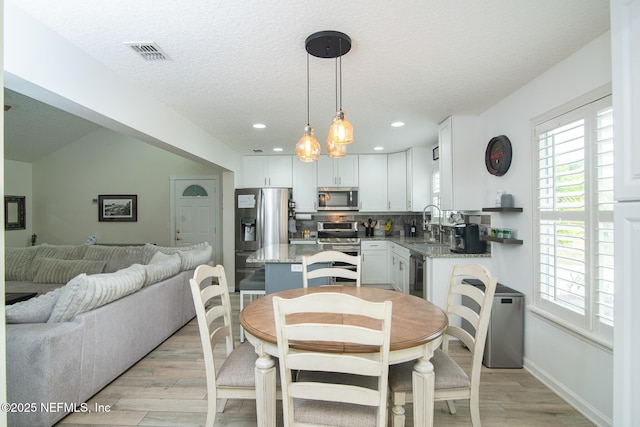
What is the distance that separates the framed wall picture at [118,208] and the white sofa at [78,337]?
11.7 feet

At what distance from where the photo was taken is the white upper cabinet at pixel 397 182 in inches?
209

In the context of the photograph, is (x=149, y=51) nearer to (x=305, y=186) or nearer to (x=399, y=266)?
(x=305, y=186)

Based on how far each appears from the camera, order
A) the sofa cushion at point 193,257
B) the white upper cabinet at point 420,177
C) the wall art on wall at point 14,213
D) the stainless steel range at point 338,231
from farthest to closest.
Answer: the wall art on wall at point 14,213 < the stainless steel range at point 338,231 < the white upper cabinet at point 420,177 < the sofa cushion at point 193,257

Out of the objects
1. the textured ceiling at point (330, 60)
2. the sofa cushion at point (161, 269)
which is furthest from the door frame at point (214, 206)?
the textured ceiling at point (330, 60)

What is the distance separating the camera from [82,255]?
14.5 feet

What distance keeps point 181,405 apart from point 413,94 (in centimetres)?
306

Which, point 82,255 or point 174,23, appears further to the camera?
point 82,255

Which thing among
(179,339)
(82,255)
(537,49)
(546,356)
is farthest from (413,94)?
(82,255)

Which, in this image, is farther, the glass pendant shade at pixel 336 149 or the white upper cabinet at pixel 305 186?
the white upper cabinet at pixel 305 186

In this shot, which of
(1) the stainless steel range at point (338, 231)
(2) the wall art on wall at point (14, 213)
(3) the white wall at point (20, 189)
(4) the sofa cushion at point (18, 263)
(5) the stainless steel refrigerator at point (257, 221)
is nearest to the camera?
(4) the sofa cushion at point (18, 263)

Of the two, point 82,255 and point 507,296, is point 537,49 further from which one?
point 82,255

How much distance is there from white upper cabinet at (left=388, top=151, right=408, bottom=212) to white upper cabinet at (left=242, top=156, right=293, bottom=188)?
1.75 metres

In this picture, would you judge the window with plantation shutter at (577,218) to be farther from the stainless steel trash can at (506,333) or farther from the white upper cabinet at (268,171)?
the white upper cabinet at (268,171)

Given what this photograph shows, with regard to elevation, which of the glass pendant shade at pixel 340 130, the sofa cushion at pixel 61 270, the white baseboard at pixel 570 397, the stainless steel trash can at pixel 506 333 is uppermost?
the glass pendant shade at pixel 340 130
